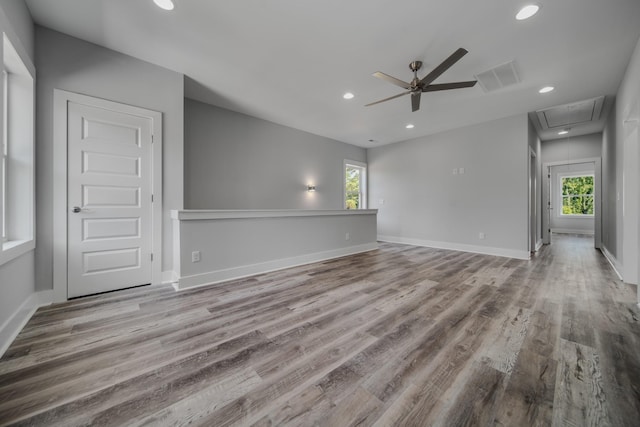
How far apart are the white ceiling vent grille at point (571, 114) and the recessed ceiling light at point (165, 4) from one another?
5.75 m

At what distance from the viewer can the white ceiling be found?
218 cm

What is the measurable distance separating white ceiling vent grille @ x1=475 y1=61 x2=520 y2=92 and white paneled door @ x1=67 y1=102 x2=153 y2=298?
14.1 feet

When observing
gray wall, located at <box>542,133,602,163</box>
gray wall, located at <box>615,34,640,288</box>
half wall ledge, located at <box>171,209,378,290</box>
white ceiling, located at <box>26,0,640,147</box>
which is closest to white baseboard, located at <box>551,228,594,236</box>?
gray wall, located at <box>542,133,602,163</box>

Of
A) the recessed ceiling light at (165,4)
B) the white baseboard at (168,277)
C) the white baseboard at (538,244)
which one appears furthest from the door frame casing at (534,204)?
the white baseboard at (168,277)

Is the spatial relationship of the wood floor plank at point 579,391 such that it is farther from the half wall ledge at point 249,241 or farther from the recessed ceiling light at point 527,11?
the half wall ledge at point 249,241

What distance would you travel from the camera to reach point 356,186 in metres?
7.42

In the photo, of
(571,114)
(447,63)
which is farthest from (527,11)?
(571,114)

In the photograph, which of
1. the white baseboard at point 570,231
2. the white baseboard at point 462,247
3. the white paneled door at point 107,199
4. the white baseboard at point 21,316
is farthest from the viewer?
the white baseboard at point 570,231

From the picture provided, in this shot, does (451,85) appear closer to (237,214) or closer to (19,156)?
(237,214)

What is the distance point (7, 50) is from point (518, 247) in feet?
22.9

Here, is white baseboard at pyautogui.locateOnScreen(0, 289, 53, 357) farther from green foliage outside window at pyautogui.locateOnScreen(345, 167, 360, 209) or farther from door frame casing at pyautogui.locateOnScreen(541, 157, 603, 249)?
door frame casing at pyautogui.locateOnScreen(541, 157, 603, 249)

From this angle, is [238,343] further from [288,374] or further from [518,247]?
[518,247]

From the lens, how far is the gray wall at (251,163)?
4189 mm

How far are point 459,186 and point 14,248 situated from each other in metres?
6.54
